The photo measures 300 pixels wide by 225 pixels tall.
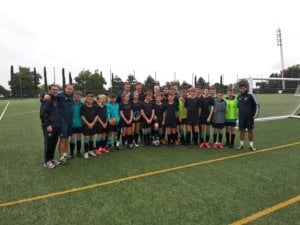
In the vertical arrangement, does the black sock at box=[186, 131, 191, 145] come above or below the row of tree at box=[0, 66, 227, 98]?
below

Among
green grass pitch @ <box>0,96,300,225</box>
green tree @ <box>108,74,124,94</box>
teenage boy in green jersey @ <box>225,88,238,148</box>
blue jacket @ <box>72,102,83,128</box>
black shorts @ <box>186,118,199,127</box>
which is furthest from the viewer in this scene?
green tree @ <box>108,74,124,94</box>

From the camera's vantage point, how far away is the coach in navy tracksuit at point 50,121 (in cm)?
616

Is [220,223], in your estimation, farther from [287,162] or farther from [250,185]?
[287,162]

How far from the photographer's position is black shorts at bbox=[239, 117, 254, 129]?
8086 mm

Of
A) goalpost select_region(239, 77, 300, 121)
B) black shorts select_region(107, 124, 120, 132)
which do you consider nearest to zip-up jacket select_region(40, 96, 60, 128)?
black shorts select_region(107, 124, 120, 132)

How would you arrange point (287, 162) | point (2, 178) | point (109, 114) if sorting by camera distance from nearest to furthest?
point (2, 178) → point (287, 162) → point (109, 114)

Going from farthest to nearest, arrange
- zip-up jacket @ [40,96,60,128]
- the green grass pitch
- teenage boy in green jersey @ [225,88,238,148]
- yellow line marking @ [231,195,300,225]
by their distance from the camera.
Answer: teenage boy in green jersey @ [225,88,238,148] < zip-up jacket @ [40,96,60,128] < the green grass pitch < yellow line marking @ [231,195,300,225]

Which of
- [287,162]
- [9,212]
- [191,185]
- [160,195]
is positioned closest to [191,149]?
[287,162]

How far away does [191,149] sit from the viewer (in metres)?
8.12

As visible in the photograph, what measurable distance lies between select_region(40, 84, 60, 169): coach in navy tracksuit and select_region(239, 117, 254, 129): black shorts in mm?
4991

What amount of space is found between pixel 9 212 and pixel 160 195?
7.30 ft

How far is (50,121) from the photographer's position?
20.4ft

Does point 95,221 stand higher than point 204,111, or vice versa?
point 204,111

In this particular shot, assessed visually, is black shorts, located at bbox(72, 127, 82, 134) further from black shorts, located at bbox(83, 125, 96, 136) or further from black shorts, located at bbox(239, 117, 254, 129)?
black shorts, located at bbox(239, 117, 254, 129)
